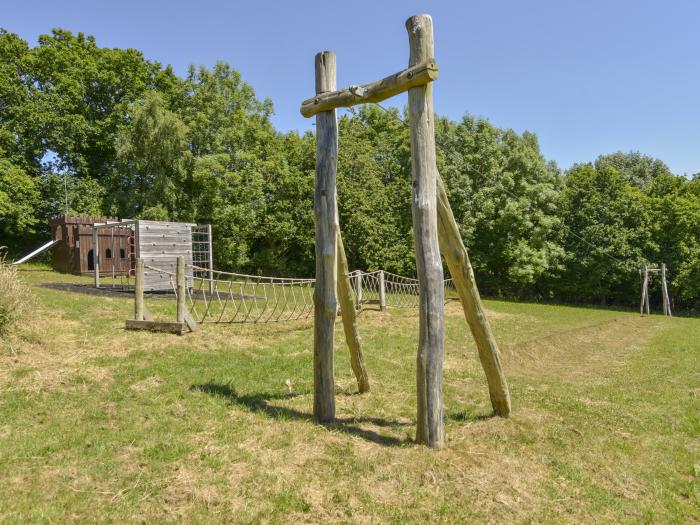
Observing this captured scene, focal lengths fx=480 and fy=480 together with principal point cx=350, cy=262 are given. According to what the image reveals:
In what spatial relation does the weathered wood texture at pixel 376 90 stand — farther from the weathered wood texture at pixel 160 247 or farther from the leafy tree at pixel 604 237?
the leafy tree at pixel 604 237

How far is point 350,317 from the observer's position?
627 cm

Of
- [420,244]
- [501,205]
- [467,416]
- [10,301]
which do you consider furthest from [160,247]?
[501,205]

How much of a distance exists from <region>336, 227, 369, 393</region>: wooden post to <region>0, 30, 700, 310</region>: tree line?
21238mm

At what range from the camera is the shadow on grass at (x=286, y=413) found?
4955mm

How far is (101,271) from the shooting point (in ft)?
66.3

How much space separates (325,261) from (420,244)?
114 centimetres

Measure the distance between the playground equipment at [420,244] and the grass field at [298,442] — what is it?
47cm

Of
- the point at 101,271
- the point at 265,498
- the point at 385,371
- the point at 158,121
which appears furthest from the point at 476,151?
the point at 265,498

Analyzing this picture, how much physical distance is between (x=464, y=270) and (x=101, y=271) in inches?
750

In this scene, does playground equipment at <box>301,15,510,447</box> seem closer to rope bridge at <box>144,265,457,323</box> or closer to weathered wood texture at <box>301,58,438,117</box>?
weathered wood texture at <box>301,58,438,117</box>

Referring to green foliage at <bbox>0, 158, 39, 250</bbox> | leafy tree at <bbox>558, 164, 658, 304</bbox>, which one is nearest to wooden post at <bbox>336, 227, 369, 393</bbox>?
green foliage at <bbox>0, 158, 39, 250</bbox>

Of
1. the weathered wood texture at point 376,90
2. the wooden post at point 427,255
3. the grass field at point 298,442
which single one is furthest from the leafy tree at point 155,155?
the wooden post at point 427,255

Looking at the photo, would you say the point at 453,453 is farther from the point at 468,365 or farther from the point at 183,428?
the point at 468,365

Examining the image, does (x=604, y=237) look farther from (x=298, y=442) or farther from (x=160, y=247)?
(x=298, y=442)
